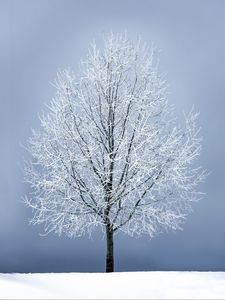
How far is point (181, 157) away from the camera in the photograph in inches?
814

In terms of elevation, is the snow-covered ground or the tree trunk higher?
the tree trunk

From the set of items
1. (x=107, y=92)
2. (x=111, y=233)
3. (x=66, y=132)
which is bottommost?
(x=111, y=233)

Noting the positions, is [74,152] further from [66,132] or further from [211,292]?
[211,292]

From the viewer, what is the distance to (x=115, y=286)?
47.2 feet

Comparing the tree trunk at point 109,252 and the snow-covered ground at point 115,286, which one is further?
the tree trunk at point 109,252

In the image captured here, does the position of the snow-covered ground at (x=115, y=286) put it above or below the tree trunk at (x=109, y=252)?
below

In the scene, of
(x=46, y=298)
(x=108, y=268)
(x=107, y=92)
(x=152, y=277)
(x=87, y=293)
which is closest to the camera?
(x=46, y=298)

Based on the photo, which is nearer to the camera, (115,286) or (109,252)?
(115,286)

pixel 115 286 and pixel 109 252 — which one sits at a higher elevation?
pixel 109 252

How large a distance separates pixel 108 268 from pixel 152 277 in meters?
4.31

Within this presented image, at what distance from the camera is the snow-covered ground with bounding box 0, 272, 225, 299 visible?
1306 cm

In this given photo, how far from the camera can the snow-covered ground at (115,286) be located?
1306 centimetres

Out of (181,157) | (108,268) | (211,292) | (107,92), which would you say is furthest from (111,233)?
(211,292)

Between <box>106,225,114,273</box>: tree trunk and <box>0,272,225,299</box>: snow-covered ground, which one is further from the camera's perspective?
<box>106,225,114,273</box>: tree trunk
